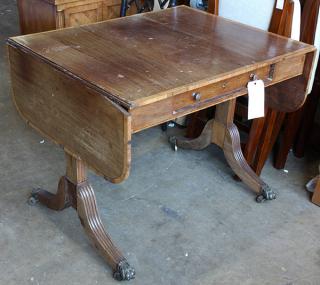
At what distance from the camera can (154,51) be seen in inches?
68.9

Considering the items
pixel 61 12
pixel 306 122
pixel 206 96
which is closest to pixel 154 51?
pixel 206 96

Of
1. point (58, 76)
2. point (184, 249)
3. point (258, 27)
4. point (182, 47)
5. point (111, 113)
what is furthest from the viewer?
point (258, 27)

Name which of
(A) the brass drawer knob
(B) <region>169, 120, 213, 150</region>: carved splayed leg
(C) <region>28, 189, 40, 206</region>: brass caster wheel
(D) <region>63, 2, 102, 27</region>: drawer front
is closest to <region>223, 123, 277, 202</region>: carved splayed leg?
(B) <region>169, 120, 213, 150</region>: carved splayed leg

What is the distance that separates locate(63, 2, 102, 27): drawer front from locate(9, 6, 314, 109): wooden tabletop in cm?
58

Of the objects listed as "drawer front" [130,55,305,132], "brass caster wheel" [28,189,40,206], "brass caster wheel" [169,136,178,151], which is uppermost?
"drawer front" [130,55,305,132]

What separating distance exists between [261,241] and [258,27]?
90cm

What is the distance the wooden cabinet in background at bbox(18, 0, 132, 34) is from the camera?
2504mm

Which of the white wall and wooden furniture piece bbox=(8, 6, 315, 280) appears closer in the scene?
wooden furniture piece bbox=(8, 6, 315, 280)

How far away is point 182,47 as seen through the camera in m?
1.80

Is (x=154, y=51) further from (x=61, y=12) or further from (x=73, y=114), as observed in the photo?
(x=61, y=12)

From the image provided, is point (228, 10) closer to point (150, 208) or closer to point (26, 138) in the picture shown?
point (150, 208)

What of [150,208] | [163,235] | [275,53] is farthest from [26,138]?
[275,53]

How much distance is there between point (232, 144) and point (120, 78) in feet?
2.98

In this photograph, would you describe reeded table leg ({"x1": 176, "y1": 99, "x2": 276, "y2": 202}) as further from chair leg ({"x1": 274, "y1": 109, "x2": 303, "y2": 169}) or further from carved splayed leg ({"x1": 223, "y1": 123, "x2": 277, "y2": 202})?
chair leg ({"x1": 274, "y1": 109, "x2": 303, "y2": 169})
